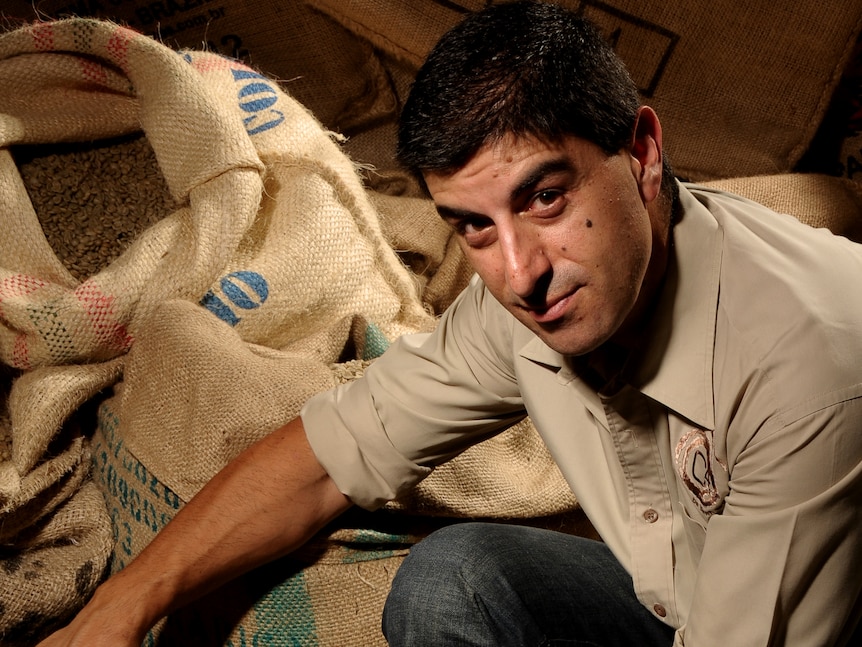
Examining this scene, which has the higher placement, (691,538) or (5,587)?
(691,538)

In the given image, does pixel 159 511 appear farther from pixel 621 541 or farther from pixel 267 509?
pixel 621 541

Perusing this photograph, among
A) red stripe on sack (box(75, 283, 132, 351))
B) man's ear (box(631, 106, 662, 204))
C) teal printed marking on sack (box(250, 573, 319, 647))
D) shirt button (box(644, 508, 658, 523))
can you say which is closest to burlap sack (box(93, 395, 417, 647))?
teal printed marking on sack (box(250, 573, 319, 647))

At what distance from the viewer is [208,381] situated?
1280mm

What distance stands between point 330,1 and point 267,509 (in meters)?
1.15

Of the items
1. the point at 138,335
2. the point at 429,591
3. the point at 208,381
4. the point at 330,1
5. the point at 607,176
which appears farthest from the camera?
the point at 330,1

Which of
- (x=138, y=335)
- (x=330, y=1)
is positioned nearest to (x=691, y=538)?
(x=138, y=335)

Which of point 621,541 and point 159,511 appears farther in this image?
point 159,511

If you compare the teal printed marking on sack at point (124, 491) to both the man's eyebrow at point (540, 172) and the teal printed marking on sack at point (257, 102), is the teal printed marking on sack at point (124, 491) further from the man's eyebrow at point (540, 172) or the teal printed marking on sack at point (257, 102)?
the man's eyebrow at point (540, 172)

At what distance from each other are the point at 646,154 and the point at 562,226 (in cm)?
12

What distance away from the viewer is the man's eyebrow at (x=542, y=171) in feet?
2.73

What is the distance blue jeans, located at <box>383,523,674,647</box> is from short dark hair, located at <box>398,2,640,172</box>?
0.50 meters

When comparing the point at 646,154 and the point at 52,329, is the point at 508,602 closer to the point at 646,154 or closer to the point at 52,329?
the point at 646,154

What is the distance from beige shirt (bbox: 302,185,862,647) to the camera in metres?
0.77

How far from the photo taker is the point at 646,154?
0.90 metres
